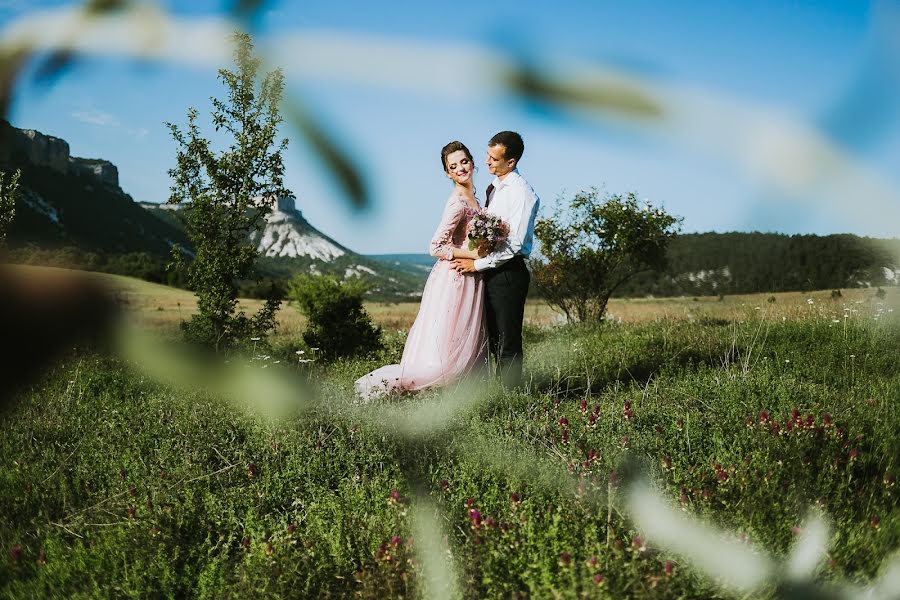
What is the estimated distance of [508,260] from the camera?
5090 mm

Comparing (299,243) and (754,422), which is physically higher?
(299,243)

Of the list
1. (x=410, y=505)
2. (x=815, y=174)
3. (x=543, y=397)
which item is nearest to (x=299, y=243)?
(x=815, y=174)

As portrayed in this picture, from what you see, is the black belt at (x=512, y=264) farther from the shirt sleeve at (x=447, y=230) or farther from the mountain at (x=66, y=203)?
the mountain at (x=66, y=203)

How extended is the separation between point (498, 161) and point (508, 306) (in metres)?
1.16

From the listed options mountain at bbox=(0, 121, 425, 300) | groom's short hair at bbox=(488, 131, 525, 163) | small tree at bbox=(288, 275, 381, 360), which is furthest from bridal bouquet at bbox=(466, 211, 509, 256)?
small tree at bbox=(288, 275, 381, 360)

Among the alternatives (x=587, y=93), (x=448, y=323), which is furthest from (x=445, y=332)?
(x=587, y=93)

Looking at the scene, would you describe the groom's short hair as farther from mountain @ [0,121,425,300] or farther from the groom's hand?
mountain @ [0,121,425,300]

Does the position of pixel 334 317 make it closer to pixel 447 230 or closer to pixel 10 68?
pixel 447 230

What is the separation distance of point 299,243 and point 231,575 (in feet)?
7.18

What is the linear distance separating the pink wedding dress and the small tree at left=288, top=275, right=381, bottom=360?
3.50 m

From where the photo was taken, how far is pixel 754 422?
4.20m

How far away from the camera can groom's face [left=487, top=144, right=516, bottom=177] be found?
455cm

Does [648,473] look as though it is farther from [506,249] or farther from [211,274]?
[211,274]

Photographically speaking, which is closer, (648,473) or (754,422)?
(648,473)
